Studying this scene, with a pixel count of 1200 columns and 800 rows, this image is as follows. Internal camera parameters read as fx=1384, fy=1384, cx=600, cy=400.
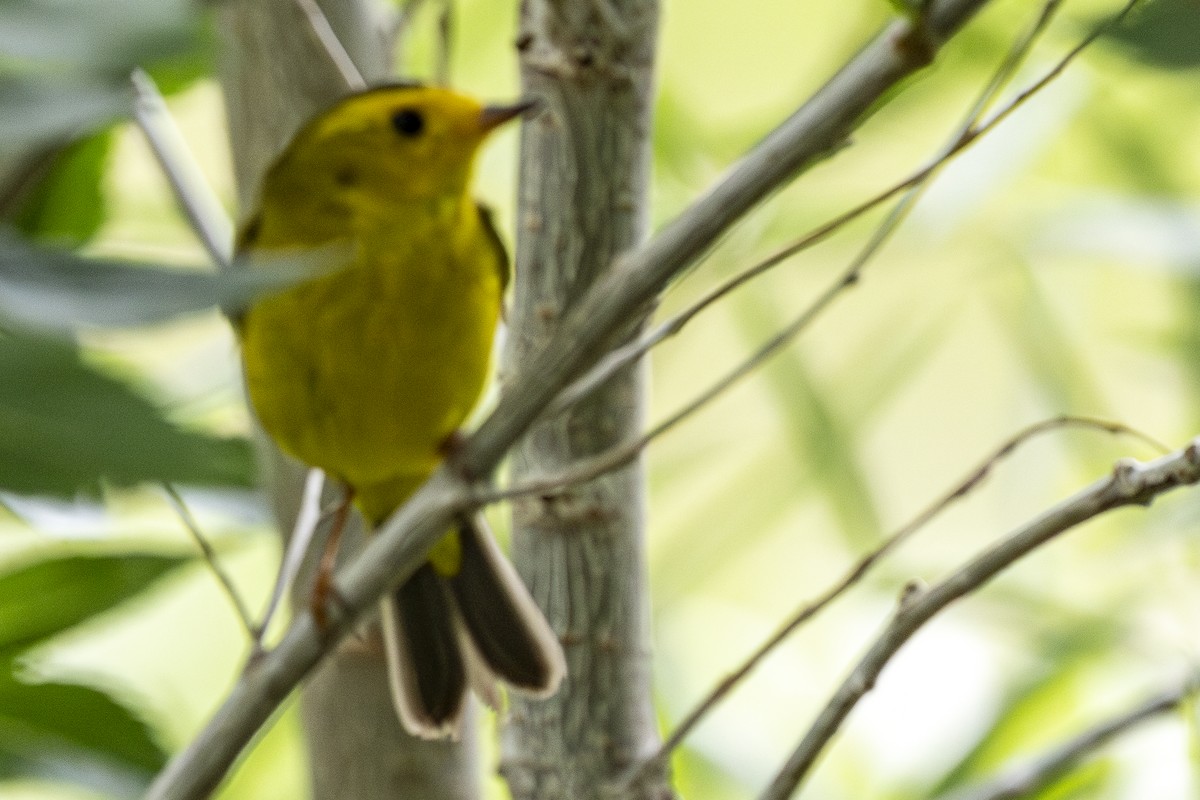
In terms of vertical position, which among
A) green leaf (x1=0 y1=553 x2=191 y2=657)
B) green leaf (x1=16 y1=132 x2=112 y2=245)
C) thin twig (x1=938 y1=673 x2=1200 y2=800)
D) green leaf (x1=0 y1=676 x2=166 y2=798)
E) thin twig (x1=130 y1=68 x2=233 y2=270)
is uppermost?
thin twig (x1=130 y1=68 x2=233 y2=270)

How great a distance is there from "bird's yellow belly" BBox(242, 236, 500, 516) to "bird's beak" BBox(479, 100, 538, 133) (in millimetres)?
121

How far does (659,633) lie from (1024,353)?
0.64m

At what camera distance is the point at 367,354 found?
117 cm

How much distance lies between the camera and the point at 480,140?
127 cm

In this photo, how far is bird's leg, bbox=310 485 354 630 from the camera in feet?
2.64

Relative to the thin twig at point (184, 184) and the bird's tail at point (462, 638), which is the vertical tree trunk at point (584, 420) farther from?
the thin twig at point (184, 184)

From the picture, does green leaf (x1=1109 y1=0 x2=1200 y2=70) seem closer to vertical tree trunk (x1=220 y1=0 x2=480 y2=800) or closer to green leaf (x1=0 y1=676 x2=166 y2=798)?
green leaf (x1=0 y1=676 x2=166 y2=798)

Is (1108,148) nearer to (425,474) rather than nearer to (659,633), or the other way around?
(659,633)

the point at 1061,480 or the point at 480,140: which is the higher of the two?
the point at 1061,480

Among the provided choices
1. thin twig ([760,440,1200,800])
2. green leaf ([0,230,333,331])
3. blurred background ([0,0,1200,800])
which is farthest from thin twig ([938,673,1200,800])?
green leaf ([0,230,333,331])

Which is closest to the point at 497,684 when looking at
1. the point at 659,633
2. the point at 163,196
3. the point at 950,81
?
the point at 659,633

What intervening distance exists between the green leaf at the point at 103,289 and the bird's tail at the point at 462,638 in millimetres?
858

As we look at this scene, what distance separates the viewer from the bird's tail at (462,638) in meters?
1.11

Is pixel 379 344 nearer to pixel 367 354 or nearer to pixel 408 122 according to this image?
pixel 367 354
